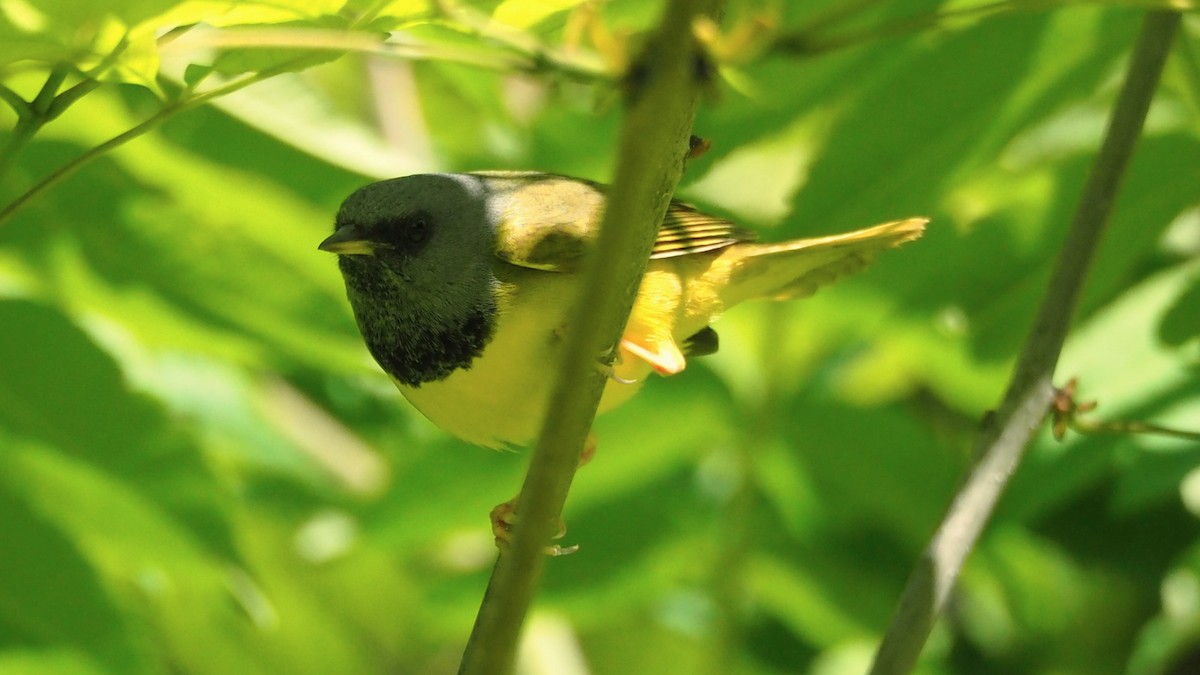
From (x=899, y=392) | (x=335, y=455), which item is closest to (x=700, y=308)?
(x=899, y=392)

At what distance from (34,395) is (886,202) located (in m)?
1.80

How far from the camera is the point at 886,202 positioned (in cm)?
288

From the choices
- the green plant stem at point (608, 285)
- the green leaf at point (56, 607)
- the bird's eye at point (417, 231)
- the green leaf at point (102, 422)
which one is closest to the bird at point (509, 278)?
the bird's eye at point (417, 231)

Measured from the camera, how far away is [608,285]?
1249mm

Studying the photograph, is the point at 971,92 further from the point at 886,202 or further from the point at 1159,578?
the point at 1159,578

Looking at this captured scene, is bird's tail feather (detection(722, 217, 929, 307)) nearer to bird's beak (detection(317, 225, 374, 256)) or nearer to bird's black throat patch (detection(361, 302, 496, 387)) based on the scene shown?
bird's black throat patch (detection(361, 302, 496, 387))

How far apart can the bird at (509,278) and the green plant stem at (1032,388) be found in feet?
2.03

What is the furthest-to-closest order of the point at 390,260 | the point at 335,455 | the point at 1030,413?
the point at 335,455
the point at 390,260
the point at 1030,413

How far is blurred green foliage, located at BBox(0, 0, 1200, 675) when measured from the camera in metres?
2.64

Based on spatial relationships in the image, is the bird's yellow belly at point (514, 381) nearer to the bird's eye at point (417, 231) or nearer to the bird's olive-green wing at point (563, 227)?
the bird's olive-green wing at point (563, 227)

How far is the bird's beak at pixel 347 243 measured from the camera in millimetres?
2986

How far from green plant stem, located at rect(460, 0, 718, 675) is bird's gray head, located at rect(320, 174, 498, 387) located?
1313mm

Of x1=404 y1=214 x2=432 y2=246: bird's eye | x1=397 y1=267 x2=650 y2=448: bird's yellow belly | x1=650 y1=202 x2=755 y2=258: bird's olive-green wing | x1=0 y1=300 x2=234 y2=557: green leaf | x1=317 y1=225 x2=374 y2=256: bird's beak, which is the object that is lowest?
x1=0 y1=300 x2=234 y2=557: green leaf

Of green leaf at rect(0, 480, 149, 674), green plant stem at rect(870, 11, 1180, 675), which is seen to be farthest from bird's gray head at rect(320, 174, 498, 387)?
green plant stem at rect(870, 11, 1180, 675)
